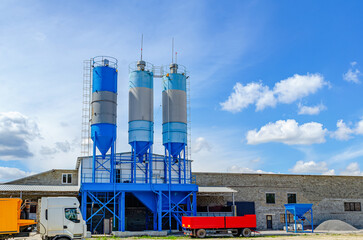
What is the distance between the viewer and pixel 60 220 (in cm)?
2142

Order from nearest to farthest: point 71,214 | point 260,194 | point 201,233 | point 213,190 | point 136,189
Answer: point 71,214 → point 201,233 → point 136,189 → point 213,190 → point 260,194

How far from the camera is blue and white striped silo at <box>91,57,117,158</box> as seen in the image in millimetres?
35312

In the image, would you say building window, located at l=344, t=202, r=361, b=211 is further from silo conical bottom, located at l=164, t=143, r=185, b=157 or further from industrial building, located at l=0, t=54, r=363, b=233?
silo conical bottom, located at l=164, t=143, r=185, b=157

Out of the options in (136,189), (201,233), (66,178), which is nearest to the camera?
(201,233)

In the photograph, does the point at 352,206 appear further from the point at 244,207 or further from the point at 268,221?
the point at 244,207

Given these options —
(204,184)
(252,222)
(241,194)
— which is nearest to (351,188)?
(241,194)

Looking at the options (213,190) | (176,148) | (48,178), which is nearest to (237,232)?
(213,190)

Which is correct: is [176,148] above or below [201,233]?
above

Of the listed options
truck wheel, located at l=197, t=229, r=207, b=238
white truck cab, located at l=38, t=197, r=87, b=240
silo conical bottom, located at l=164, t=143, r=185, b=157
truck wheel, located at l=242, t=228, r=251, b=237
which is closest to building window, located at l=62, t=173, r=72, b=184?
silo conical bottom, located at l=164, t=143, r=185, b=157

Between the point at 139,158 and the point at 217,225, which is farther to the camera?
the point at 139,158

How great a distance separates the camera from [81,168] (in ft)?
124

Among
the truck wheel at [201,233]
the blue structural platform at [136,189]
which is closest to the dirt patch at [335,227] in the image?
the blue structural platform at [136,189]

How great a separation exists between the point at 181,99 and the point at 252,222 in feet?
43.1

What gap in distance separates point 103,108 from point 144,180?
8555 millimetres
